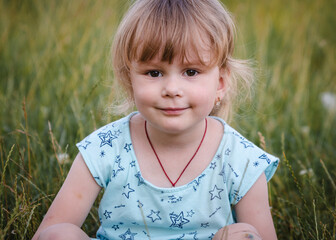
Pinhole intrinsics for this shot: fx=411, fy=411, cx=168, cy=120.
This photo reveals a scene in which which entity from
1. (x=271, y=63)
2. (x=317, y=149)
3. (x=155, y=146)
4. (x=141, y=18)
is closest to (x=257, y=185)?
(x=155, y=146)

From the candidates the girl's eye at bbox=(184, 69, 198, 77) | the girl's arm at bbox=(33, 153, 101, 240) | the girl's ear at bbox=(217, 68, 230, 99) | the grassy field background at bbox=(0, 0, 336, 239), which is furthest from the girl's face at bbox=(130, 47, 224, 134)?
the grassy field background at bbox=(0, 0, 336, 239)

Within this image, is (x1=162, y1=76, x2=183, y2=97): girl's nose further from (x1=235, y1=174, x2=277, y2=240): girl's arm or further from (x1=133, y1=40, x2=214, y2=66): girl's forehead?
(x1=235, y1=174, x2=277, y2=240): girl's arm

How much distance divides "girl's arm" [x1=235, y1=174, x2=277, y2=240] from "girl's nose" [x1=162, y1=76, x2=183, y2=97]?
1.68 feet

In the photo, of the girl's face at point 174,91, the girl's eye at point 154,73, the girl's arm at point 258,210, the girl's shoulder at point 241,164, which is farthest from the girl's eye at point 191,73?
the girl's arm at point 258,210

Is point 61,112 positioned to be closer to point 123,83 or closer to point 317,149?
point 123,83

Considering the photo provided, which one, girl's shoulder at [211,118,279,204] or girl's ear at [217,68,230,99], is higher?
girl's ear at [217,68,230,99]

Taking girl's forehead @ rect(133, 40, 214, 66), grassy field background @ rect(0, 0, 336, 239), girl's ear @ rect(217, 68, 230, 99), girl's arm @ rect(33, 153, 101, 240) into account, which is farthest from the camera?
grassy field background @ rect(0, 0, 336, 239)

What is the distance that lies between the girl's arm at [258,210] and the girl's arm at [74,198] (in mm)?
599

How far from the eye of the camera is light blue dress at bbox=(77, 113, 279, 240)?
1.66 meters

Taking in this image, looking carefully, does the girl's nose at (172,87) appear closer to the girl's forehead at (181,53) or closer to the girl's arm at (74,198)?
the girl's forehead at (181,53)

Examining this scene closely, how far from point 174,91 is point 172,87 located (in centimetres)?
2

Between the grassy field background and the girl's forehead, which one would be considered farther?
the grassy field background

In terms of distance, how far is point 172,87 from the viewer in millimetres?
1477

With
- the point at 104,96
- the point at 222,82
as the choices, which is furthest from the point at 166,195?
the point at 104,96
